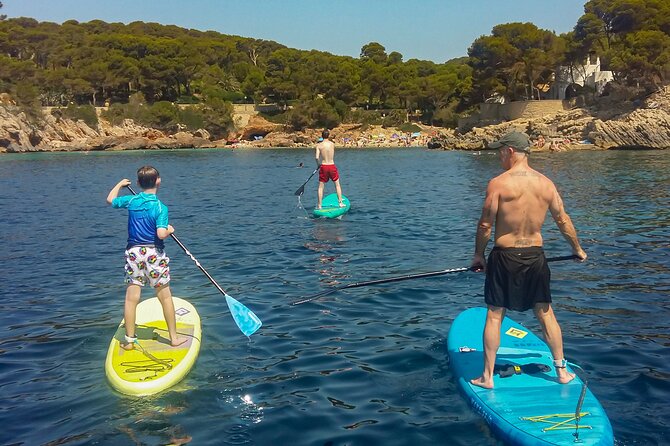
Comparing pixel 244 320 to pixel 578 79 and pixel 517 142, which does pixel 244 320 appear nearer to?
pixel 517 142

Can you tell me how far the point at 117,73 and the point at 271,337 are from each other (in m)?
97.0

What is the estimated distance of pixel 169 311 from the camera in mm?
7129

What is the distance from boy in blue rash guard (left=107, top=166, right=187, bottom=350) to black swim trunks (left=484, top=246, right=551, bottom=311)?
3.64 m

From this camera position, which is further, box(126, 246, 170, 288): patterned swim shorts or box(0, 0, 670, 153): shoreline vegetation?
box(0, 0, 670, 153): shoreline vegetation

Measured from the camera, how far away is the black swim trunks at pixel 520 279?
5555 millimetres

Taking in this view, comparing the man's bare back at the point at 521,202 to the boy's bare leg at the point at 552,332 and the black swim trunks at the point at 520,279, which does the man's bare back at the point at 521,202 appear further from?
the boy's bare leg at the point at 552,332

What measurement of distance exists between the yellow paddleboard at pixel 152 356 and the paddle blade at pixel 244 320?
0.51m

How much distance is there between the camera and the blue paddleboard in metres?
5.02

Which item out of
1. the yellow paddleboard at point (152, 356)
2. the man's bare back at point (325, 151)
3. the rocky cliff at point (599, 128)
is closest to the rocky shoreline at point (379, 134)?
the rocky cliff at point (599, 128)

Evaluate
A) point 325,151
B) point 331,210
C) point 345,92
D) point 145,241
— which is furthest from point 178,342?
point 345,92

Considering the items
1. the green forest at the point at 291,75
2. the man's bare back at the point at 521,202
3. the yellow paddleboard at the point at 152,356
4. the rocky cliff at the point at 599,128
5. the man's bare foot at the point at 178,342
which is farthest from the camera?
the green forest at the point at 291,75

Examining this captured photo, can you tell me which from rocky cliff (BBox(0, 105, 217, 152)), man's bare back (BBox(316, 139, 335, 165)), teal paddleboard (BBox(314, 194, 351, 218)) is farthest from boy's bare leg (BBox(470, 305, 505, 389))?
rocky cliff (BBox(0, 105, 217, 152))

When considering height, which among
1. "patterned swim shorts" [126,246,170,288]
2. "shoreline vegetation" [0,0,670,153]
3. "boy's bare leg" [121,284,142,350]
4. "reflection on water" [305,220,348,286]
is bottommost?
"reflection on water" [305,220,348,286]

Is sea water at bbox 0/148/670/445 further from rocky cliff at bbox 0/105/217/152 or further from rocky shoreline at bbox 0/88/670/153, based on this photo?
rocky cliff at bbox 0/105/217/152
